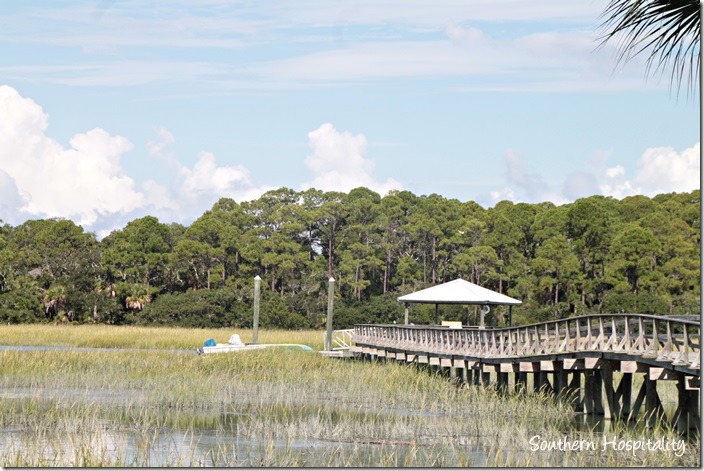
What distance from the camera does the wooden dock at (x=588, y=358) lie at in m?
21.0

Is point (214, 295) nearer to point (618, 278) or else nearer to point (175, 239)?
point (175, 239)

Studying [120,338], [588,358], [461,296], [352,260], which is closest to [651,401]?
[588,358]

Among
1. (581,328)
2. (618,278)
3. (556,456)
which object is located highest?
(618,278)

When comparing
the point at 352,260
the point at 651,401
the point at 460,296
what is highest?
the point at 352,260

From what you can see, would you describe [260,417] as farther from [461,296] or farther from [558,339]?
[461,296]

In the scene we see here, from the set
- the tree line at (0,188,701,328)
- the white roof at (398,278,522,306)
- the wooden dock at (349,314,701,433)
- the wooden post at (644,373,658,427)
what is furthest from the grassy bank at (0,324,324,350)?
the wooden post at (644,373,658,427)

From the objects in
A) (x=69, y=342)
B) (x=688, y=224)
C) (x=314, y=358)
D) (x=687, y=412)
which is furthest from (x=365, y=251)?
(x=687, y=412)

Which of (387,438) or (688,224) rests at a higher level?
(688,224)

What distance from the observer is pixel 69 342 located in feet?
152

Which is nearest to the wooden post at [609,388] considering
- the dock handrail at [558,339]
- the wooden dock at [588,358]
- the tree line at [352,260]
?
the wooden dock at [588,358]

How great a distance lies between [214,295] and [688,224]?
Answer: 27.2m

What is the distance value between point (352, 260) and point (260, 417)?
167ft

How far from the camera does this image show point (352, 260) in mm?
72188

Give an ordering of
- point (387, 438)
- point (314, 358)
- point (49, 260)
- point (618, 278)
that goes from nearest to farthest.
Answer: point (387, 438) < point (314, 358) < point (618, 278) < point (49, 260)
